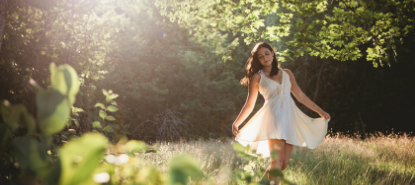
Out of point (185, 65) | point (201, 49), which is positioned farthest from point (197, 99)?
point (201, 49)

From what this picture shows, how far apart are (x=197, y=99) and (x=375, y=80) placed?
908 centimetres

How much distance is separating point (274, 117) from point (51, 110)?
127 inches

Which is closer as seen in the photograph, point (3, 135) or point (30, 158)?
point (30, 158)

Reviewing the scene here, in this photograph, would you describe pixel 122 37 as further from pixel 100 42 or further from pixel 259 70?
pixel 259 70

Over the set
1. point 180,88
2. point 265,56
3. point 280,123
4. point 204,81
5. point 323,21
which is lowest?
point 180,88

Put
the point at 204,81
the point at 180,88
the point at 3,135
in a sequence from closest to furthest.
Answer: the point at 3,135 < the point at 180,88 < the point at 204,81

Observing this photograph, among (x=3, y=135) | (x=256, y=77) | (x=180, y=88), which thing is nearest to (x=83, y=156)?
(x=3, y=135)

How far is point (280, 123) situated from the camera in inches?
134

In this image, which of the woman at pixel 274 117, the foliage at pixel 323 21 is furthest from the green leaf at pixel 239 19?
the woman at pixel 274 117

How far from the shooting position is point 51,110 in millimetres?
374

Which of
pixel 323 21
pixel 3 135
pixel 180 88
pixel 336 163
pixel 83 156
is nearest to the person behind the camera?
pixel 83 156

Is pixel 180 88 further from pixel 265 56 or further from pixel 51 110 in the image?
pixel 51 110

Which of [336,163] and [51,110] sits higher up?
[51,110]

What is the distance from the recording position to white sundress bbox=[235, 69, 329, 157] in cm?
340
